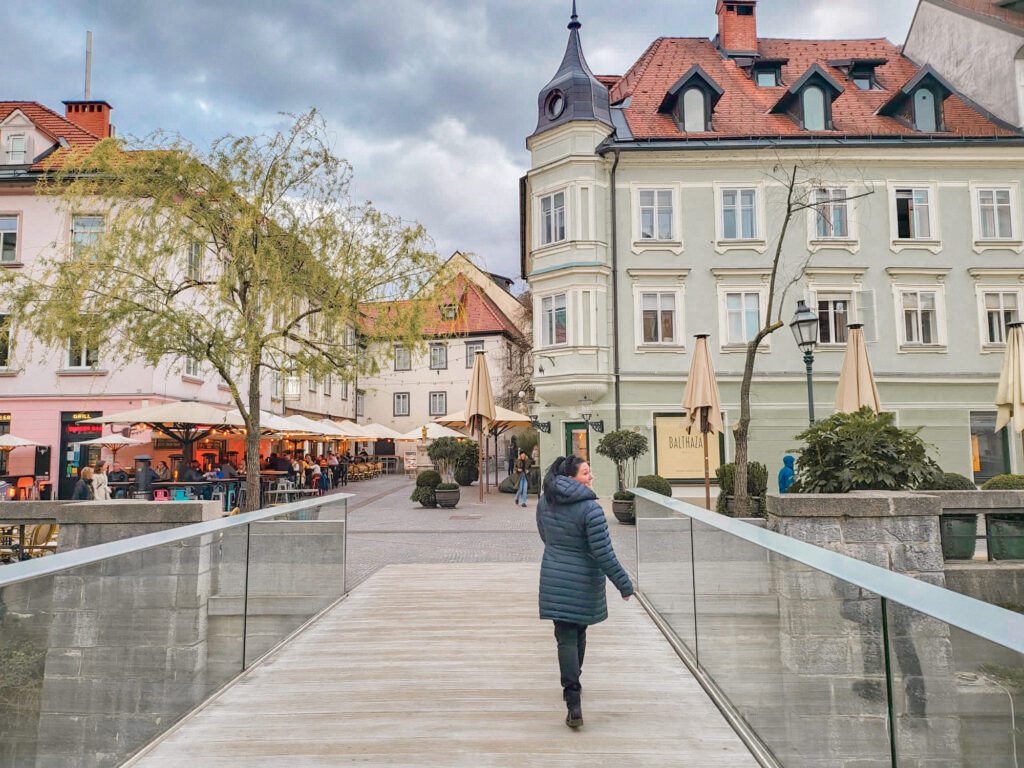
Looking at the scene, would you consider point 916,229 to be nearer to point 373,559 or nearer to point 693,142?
point 693,142

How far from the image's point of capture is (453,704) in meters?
5.11

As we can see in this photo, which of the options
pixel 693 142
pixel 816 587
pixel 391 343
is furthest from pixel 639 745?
pixel 693 142

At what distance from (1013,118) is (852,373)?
59.4ft

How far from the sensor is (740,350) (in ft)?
83.8

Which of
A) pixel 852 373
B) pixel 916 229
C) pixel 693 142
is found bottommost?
pixel 852 373

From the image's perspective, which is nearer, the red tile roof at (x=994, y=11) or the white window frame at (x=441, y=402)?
the red tile roof at (x=994, y=11)

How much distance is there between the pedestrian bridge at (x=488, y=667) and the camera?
2.73m

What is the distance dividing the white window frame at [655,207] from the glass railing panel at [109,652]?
22111 mm

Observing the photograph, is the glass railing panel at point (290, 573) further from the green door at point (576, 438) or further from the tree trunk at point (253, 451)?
the green door at point (576, 438)

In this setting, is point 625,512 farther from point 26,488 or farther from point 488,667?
point 26,488

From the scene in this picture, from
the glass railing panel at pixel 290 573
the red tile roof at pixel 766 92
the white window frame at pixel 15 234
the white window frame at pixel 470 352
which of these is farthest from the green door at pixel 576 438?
the white window frame at pixel 470 352

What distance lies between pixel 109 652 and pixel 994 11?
113ft

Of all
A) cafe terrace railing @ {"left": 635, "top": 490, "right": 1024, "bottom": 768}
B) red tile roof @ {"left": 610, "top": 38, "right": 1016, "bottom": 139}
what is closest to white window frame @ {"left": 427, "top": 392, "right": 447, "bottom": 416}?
red tile roof @ {"left": 610, "top": 38, "right": 1016, "bottom": 139}

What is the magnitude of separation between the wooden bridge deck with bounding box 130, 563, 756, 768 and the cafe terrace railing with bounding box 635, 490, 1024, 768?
362 mm
